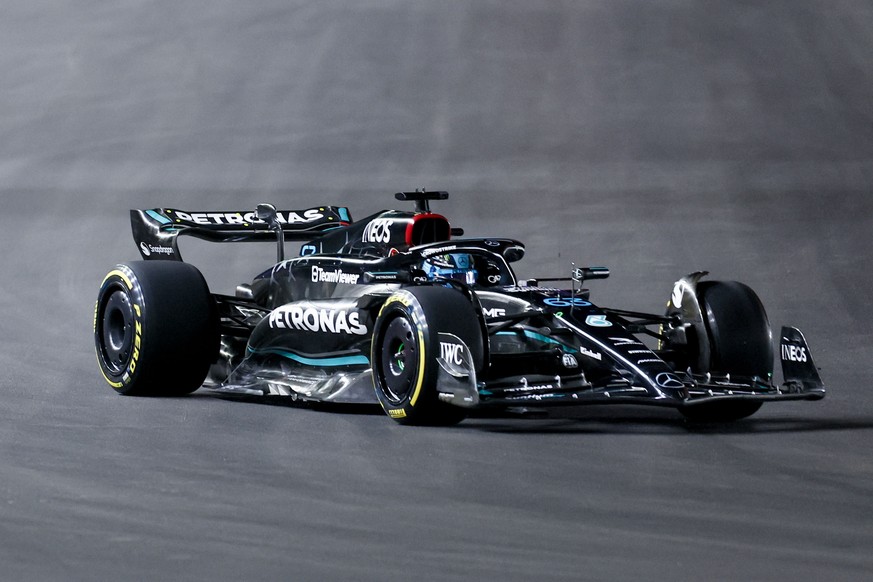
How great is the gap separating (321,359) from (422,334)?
159cm

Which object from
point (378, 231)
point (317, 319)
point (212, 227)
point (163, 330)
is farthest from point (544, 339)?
point (212, 227)

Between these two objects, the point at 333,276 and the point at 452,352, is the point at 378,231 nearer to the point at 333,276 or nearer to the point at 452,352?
the point at 333,276

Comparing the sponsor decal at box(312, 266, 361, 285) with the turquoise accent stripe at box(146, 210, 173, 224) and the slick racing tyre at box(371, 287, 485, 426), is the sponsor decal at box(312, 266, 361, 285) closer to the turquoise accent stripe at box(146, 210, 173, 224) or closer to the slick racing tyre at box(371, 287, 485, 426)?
the slick racing tyre at box(371, 287, 485, 426)

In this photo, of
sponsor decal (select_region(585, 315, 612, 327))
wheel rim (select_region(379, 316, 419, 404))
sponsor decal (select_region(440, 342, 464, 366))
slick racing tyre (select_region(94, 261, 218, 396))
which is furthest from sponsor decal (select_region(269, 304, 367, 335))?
sponsor decal (select_region(585, 315, 612, 327))

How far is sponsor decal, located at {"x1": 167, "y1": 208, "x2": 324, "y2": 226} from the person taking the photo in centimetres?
1209

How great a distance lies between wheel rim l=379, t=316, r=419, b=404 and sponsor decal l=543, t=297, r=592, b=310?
967 mm

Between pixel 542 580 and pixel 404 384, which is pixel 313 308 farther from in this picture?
pixel 542 580

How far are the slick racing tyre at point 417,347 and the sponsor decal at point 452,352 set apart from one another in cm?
4

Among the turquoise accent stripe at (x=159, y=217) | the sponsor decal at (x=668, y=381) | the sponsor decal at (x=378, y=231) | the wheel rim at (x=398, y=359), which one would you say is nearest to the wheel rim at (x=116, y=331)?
the turquoise accent stripe at (x=159, y=217)

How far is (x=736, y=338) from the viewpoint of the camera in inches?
385

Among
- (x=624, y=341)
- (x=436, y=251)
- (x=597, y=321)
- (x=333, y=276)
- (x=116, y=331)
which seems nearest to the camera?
(x=624, y=341)

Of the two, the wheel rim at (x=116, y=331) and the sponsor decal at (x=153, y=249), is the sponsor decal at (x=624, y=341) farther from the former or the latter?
the sponsor decal at (x=153, y=249)

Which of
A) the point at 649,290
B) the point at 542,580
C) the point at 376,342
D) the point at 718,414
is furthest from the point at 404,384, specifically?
the point at 649,290

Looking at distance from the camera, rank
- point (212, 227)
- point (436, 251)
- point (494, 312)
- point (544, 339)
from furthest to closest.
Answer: point (212, 227) < point (436, 251) < point (494, 312) < point (544, 339)
